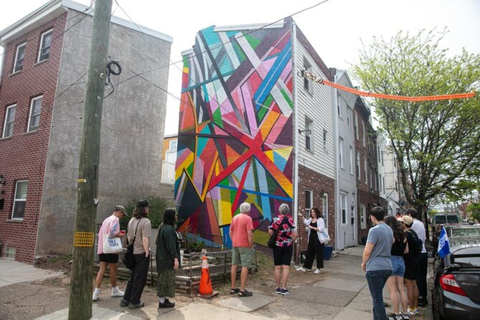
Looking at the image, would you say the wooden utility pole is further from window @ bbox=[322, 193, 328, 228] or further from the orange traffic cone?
window @ bbox=[322, 193, 328, 228]

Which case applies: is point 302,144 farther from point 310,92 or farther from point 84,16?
→ point 84,16

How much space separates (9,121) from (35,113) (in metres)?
1.90

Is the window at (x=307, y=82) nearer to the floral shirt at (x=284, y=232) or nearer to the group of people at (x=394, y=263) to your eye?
the floral shirt at (x=284, y=232)

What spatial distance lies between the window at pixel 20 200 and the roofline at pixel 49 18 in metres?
6.50

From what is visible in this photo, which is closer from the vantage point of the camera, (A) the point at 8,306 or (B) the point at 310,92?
(A) the point at 8,306

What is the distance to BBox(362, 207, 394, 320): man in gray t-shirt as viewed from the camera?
15.4 ft

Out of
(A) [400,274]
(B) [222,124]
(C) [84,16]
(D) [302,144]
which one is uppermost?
(C) [84,16]

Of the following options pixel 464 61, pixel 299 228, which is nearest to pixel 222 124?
pixel 299 228

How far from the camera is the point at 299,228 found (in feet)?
38.9

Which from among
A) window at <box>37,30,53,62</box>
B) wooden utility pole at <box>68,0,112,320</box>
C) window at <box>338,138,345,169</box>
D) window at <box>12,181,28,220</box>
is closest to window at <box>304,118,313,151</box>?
window at <box>338,138,345,169</box>

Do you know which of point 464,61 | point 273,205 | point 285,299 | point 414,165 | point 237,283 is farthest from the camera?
point 414,165

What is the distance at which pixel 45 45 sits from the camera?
42.5 ft

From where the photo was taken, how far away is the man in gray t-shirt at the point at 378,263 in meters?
4.69

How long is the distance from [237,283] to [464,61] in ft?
56.7
